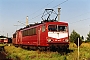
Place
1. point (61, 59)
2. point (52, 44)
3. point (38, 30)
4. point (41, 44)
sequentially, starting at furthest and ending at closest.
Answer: point (38, 30) < point (41, 44) < point (52, 44) < point (61, 59)

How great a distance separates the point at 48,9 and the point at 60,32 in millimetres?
4822

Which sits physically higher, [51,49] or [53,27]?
[53,27]

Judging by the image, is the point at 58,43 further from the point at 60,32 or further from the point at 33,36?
the point at 33,36

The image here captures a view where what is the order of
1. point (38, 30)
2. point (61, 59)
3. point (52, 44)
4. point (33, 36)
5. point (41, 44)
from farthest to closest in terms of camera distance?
point (33, 36)
point (38, 30)
point (41, 44)
point (52, 44)
point (61, 59)

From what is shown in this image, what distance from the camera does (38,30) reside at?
80.9ft

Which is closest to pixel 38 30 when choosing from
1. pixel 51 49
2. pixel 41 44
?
pixel 41 44

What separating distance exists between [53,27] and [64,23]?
1.26 meters

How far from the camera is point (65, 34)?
22141 millimetres

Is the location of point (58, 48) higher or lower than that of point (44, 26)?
lower

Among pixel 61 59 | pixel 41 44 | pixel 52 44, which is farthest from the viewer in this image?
pixel 41 44

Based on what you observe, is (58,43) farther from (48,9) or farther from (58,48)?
(48,9)

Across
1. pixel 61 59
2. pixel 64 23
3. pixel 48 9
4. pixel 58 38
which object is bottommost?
pixel 61 59

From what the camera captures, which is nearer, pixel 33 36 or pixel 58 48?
pixel 58 48

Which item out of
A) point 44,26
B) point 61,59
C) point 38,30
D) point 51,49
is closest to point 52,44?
point 51,49
